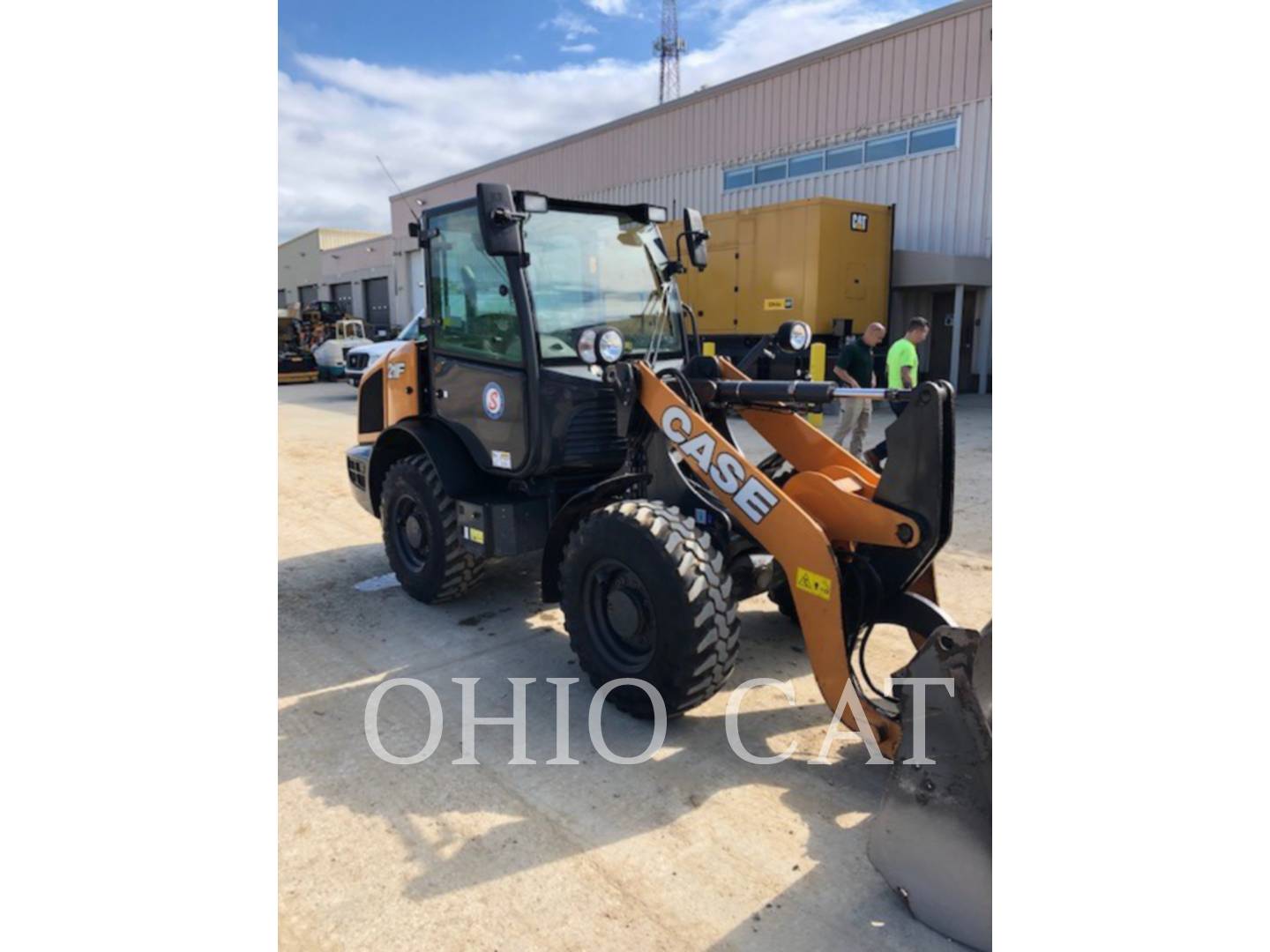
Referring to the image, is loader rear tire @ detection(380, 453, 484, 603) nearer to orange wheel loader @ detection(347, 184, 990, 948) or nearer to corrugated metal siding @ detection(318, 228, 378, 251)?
orange wheel loader @ detection(347, 184, 990, 948)

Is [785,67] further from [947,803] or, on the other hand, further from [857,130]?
[947,803]

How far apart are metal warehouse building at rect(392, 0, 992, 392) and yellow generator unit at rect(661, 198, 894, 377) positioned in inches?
38.4

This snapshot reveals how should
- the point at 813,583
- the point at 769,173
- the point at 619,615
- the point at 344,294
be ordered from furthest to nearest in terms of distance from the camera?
the point at 344,294 < the point at 769,173 < the point at 619,615 < the point at 813,583

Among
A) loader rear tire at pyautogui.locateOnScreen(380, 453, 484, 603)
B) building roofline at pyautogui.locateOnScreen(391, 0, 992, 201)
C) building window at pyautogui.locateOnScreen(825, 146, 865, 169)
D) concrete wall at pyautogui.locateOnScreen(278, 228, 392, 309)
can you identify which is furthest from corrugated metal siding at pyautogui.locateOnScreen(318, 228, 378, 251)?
loader rear tire at pyautogui.locateOnScreen(380, 453, 484, 603)

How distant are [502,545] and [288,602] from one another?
176 centimetres

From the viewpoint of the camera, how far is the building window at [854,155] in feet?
52.3

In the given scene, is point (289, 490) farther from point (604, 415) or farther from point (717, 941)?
point (717, 941)

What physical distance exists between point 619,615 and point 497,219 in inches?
76.5

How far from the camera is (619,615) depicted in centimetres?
379

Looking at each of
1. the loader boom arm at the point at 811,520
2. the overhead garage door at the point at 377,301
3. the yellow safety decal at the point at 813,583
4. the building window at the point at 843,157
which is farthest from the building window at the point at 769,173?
the overhead garage door at the point at 377,301

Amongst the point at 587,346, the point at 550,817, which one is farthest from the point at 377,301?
the point at 550,817

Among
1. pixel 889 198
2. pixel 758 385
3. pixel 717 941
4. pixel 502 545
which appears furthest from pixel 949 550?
pixel 889 198

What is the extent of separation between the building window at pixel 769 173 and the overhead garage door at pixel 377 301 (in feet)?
69.8

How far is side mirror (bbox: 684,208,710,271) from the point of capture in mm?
5113
